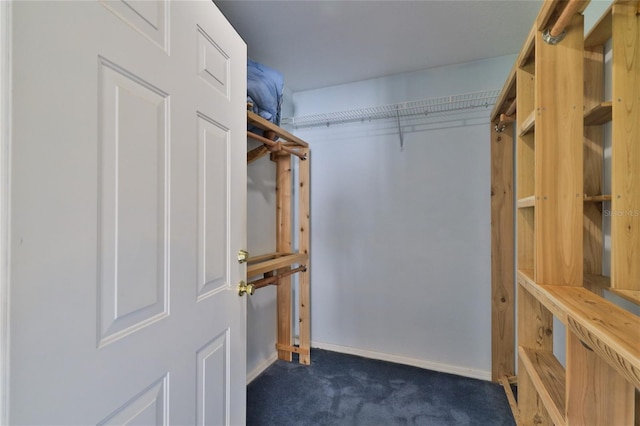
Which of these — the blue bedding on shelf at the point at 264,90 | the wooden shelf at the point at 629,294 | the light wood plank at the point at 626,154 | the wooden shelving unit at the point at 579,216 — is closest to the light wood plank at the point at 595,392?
the wooden shelving unit at the point at 579,216

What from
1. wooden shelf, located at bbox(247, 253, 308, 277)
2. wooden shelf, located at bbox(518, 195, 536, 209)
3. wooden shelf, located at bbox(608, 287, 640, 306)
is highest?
wooden shelf, located at bbox(518, 195, 536, 209)

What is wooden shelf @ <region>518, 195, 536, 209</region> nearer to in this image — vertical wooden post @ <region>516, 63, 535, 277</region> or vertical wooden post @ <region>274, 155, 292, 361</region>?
vertical wooden post @ <region>516, 63, 535, 277</region>

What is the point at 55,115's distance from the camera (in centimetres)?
54

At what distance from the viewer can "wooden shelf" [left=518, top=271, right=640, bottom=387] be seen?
66 cm

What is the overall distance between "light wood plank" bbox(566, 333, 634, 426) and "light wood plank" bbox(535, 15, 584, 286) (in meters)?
0.28

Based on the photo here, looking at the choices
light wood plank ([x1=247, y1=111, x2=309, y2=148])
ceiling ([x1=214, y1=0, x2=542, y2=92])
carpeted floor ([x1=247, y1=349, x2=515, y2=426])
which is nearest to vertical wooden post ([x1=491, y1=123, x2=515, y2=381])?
carpeted floor ([x1=247, y1=349, x2=515, y2=426])

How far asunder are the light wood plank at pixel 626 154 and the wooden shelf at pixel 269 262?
5.20 feet

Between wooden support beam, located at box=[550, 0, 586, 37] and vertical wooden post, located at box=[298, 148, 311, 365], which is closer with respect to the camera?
wooden support beam, located at box=[550, 0, 586, 37]

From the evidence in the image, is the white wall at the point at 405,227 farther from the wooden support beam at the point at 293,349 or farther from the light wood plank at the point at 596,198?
the light wood plank at the point at 596,198

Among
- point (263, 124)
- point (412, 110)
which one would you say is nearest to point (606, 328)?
point (263, 124)

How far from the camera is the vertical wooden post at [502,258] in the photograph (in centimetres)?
202

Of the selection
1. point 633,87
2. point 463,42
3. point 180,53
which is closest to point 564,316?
point 633,87

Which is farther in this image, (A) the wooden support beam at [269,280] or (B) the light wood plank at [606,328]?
(A) the wooden support beam at [269,280]

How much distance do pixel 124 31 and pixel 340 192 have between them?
1.95 m
